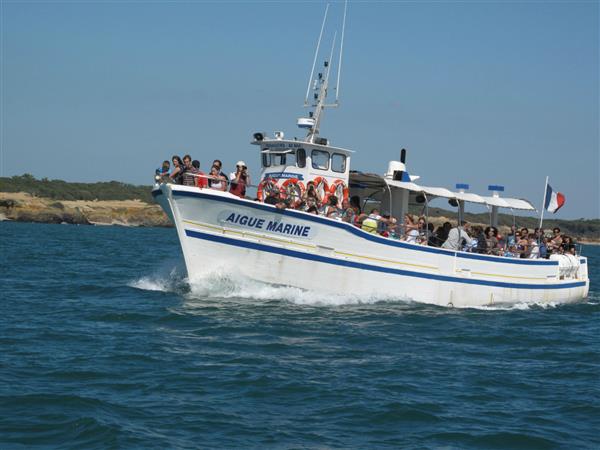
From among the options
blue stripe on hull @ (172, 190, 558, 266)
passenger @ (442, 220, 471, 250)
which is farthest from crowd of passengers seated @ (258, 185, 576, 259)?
blue stripe on hull @ (172, 190, 558, 266)

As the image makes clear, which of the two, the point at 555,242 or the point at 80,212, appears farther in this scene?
the point at 80,212

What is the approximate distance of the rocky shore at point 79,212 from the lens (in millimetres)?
95625

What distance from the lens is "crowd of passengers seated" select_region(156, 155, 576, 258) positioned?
20.8 meters

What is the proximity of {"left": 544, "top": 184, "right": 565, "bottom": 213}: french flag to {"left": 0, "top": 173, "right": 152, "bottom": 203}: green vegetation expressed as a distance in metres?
98.5

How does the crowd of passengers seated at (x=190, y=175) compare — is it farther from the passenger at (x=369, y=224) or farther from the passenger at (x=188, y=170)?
the passenger at (x=369, y=224)

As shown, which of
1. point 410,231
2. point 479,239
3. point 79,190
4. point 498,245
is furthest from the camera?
point 79,190

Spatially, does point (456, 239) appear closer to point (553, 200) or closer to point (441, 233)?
point (441, 233)

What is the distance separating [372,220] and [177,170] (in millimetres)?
5101

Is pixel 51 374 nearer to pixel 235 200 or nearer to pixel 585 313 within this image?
pixel 235 200

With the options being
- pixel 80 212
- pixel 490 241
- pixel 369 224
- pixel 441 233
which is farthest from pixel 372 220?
pixel 80 212

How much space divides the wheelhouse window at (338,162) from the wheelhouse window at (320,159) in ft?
0.69

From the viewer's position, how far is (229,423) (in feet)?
35.7

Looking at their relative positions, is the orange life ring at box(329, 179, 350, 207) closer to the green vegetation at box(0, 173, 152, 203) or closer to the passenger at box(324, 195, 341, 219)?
the passenger at box(324, 195, 341, 219)

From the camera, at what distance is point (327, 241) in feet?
68.1
